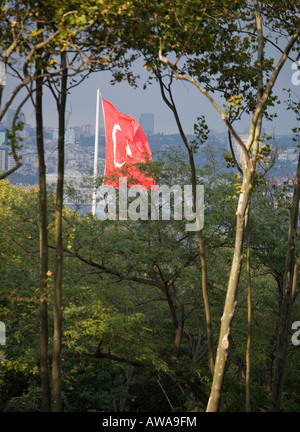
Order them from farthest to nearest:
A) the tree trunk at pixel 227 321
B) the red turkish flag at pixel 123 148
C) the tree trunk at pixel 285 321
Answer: the red turkish flag at pixel 123 148 < the tree trunk at pixel 285 321 < the tree trunk at pixel 227 321

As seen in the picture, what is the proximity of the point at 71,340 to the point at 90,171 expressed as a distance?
508 centimetres

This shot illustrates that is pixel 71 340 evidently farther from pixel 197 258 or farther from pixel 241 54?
pixel 241 54

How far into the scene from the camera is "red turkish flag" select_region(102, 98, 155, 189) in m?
14.5

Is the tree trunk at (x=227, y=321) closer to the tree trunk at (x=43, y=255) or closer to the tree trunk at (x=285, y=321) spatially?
the tree trunk at (x=285, y=321)

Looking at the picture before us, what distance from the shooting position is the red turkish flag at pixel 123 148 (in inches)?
569

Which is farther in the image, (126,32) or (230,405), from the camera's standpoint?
(230,405)

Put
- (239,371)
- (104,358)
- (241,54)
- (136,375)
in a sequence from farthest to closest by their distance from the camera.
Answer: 1. (136,375)
2. (239,371)
3. (104,358)
4. (241,54)

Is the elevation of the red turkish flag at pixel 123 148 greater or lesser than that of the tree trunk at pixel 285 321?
greater

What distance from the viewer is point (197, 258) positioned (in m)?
14.0

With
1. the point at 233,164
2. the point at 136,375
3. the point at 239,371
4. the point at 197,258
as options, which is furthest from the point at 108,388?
the point at 233,164

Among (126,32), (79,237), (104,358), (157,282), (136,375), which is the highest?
(126,32)

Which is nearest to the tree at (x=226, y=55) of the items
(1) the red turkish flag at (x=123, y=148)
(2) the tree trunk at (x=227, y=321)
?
(2) the tree trunk at (x=227, y=321)

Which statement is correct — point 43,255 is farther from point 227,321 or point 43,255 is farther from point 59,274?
point 227,321

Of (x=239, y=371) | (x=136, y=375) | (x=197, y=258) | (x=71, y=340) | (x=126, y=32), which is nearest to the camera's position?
(x=126, y=32)
